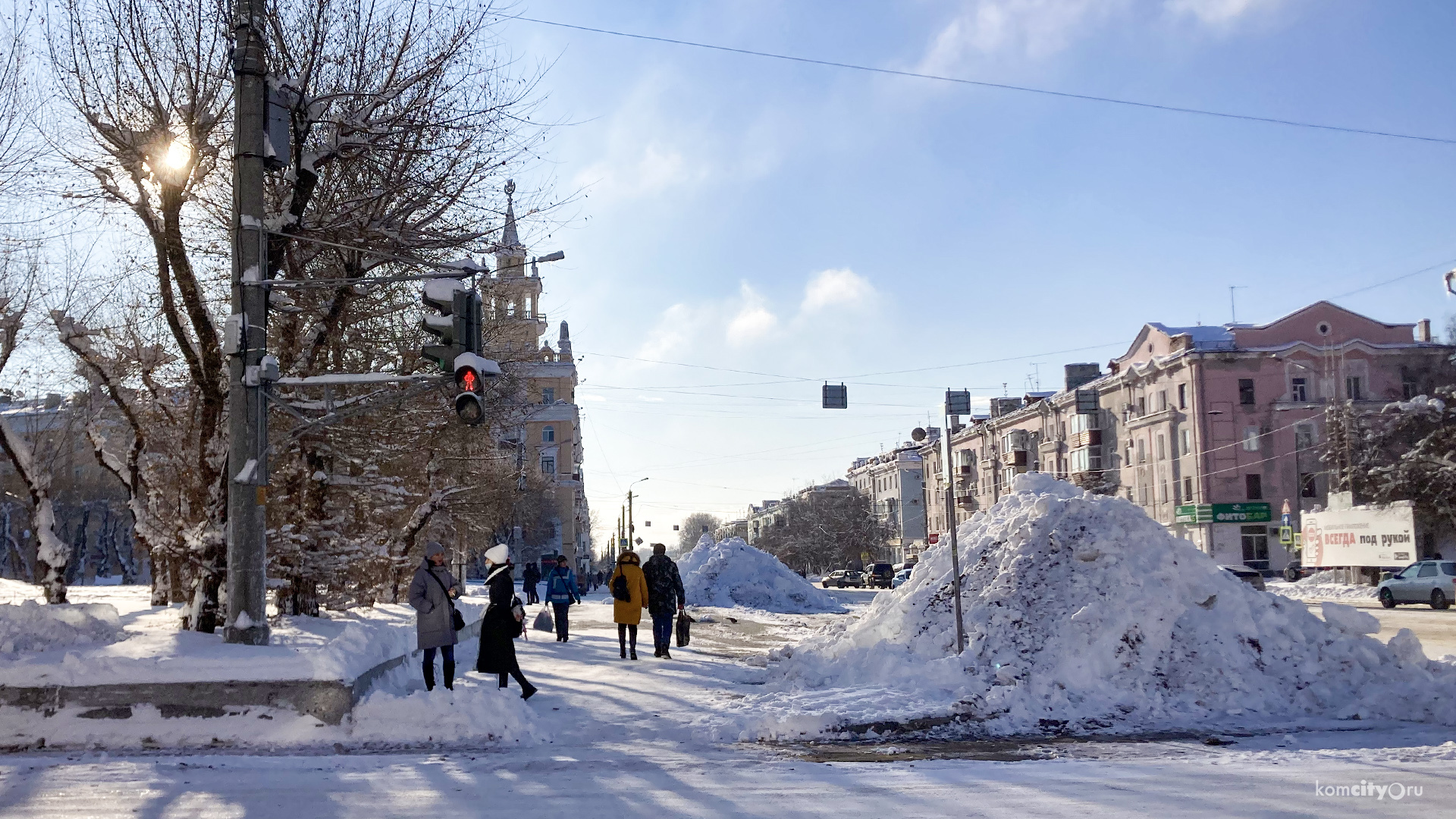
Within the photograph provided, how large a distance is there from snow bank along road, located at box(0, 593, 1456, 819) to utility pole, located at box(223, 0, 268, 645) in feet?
7.05

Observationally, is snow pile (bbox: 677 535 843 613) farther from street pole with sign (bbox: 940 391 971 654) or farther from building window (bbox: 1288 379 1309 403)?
building window (bbox: 1288 379 1309 403)

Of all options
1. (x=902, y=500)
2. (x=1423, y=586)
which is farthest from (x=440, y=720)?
(x=902, y=500)

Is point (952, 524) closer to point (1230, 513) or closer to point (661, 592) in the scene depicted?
point (661, 592)

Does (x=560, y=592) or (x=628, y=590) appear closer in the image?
(x=628, y=590)

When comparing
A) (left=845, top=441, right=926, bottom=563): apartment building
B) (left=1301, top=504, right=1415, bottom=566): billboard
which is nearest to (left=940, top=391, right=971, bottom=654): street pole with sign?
(left=1301, top=504, right=1415, bottom=566): billboard

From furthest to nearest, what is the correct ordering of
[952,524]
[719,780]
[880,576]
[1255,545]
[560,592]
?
[880,576]
[1255,545]
[560,592]
[952,524]
[719,780]

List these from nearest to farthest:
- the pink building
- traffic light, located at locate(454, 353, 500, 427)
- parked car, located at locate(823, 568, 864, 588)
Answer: traffic light, located at locate(454, 353, 500, 427) < the pink building < parked car, located at locate(823, 568, 864, 588)

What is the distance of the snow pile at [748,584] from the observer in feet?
131

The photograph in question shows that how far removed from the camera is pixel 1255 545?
54.0 meters

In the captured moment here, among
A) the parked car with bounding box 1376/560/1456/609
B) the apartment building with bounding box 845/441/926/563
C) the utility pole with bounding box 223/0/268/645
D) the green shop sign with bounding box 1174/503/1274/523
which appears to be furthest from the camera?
the apartment building with bounding box 845/441/926/563

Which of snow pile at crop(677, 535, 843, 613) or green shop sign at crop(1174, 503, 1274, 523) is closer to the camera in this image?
snow pile at crop(677, 535, 843, 613)

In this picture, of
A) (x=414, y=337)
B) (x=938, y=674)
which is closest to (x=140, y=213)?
(x=414, y=337)

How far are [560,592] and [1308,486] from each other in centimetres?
4813

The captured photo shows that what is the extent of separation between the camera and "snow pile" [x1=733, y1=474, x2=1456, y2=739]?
33.0 feet
